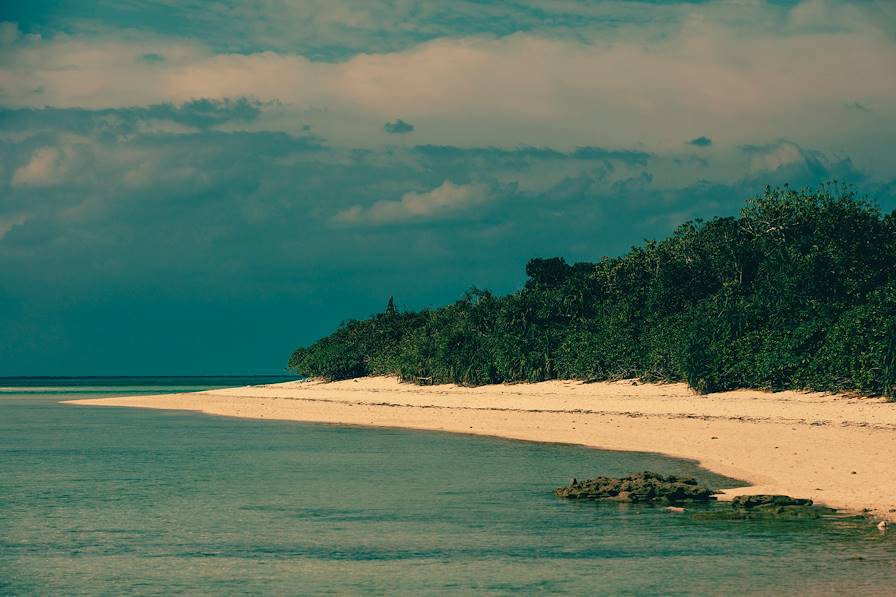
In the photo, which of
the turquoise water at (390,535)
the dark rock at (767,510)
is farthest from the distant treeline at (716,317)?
the dark rock at (767,510)

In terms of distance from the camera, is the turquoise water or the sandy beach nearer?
the turquoise water

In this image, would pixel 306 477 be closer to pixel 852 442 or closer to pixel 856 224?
pixel 852 442

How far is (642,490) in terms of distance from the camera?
74.5ft

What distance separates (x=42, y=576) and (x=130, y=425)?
132ft

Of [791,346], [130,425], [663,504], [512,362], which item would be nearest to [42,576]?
[663,504]

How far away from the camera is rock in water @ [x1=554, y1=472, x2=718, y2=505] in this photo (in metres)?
22.3

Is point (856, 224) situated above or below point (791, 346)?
above

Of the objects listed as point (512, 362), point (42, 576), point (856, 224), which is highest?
point (856, 224)

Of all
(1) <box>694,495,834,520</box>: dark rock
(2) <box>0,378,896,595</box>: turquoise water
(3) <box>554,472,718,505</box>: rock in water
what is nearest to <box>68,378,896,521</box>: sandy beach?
(1) <box>694,495,834,520</box>: dark rock

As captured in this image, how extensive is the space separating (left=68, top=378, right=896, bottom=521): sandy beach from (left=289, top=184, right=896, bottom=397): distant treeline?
104 cm

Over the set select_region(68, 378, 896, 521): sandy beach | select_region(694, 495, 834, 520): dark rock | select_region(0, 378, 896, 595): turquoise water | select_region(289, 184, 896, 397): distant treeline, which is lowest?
select_region(0, 378, 896, 595): turquoise water

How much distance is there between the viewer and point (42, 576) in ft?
54.8

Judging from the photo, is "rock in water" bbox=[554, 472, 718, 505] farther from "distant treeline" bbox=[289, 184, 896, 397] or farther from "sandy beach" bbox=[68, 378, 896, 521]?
"distant treeline" bbox=[289, 184, 896, 397]

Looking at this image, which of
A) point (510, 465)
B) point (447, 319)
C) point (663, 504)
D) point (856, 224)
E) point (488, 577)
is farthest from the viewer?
point (447, 319)
